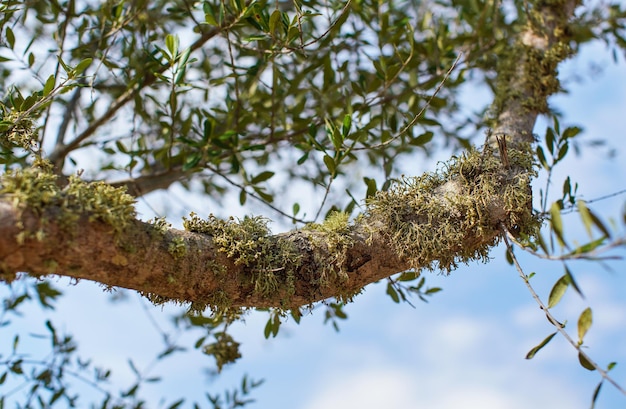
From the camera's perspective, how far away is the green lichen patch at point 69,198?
44.4 inches

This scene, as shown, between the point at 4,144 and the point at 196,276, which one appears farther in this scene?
the point at 4,144

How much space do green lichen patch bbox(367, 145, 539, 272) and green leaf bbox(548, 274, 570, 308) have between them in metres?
0.30

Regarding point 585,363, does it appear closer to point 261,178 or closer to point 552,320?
point 552,320

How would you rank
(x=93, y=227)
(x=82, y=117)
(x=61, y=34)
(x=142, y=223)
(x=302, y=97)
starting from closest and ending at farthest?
(x=93, y=227) < (x=142, y=223) < (x=61, y=34) < (x=302, y=97) < (x=82, y=117)

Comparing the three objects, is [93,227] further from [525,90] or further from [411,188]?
[525,90]

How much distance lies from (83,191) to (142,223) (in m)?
0.15

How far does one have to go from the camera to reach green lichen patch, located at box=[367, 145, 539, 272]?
4.94 feet

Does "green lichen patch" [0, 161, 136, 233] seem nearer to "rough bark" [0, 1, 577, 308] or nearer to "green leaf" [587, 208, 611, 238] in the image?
"rough bark" [0, 1, 577, 308]

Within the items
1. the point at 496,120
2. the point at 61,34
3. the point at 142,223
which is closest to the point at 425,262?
the point at 142,223

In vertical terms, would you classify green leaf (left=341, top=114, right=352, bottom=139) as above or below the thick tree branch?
above

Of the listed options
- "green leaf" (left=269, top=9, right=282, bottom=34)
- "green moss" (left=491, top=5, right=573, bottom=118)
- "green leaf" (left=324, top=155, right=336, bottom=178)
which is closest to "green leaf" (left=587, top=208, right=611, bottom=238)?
"green leaf" (left=324, top=155, right=336, bottom=178)

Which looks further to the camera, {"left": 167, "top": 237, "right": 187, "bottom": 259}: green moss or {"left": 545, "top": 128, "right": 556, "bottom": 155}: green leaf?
{"left": 545, "top": 128, "right": 556, "bottom": 155}: green leaf

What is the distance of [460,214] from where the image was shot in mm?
1536

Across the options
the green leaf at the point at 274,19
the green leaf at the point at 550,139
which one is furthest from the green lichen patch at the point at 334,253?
the green leaf at the point at 550,139
